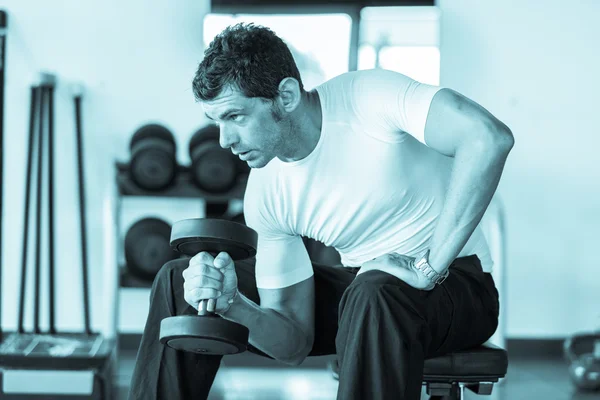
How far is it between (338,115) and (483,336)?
21.7 inches

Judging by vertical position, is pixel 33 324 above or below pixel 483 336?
below

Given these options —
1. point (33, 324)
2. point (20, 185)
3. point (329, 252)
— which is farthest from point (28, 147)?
point (329, 252)

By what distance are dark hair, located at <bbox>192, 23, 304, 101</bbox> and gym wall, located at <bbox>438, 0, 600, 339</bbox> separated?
90.6 inches

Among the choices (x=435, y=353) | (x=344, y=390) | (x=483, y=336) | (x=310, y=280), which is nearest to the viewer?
(x=344, y=390)

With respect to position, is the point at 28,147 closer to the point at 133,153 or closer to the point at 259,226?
the point at 133,153

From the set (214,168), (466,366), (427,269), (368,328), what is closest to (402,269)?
(427,269)

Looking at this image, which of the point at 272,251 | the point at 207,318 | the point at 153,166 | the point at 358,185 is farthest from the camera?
the point at 153,166

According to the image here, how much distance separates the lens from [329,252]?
303 cm

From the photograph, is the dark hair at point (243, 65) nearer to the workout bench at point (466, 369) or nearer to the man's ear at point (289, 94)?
the man's ear at point (289, 94)

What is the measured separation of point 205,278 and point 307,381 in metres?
1.91

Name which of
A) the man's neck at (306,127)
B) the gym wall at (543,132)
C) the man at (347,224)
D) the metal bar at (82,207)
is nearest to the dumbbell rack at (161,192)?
the metal bar at (82,207)

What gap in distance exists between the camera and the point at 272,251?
171 cm

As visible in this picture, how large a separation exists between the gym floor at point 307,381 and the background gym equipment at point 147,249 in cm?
45

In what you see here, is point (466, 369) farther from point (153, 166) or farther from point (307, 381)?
point (153, 166)
